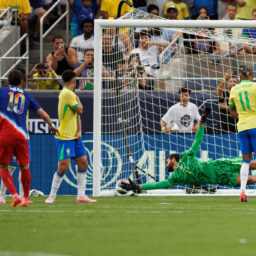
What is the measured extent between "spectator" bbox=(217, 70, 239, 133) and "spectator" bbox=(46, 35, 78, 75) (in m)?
3.85

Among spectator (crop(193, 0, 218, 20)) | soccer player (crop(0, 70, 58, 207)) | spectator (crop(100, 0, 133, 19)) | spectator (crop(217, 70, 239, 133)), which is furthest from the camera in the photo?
spectator (crop(193, 0, 218, 20))

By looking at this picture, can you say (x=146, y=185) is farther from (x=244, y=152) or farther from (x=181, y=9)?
(x=181, y=9)

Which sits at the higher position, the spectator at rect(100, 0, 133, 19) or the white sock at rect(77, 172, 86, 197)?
the spectator at rect(100, 0, 133, 19)

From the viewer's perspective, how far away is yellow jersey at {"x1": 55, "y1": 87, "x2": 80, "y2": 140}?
10.9 metres

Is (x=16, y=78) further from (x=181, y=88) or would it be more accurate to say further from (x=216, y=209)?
(x=181, y=88)

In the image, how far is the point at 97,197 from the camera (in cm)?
1272

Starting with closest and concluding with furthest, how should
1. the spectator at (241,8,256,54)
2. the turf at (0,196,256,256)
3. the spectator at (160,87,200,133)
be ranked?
the turf at (0,196,256,256)
the spectator at (160,87,200,133)
the spectator at (241,8,256,54)

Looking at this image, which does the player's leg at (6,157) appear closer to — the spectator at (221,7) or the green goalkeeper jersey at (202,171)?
the green goalkeeper jersey at (202,171)

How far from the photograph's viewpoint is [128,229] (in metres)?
7.11

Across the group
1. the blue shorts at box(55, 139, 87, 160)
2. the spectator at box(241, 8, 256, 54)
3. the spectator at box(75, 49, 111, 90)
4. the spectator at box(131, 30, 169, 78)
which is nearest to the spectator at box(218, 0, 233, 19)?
the spectator at box(241, 8, 256, 54)

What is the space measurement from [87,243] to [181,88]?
29.6ft

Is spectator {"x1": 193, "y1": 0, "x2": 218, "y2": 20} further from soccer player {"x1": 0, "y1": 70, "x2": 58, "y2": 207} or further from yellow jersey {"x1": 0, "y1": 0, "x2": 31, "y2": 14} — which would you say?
soccer player {"x1": 0, "y1": 70, "x2": 58, "y2": 207}

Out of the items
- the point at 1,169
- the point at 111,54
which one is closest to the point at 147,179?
the point at 111,54

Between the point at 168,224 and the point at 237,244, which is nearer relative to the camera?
the point at 237,244
